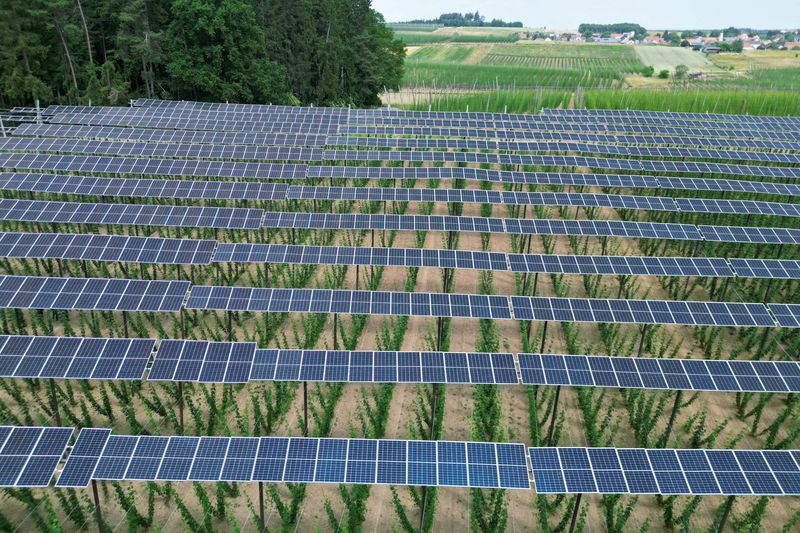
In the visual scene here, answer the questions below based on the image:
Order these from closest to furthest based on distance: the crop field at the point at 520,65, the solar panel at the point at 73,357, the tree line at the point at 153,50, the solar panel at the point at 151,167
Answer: the solar panel at the point at 73,357
the solar panel at the point at 151,167
the tree line at the point at 153,50
the crop field at the point at 520,65

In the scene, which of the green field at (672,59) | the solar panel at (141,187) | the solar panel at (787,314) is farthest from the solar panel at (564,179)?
the green field at (672,59)

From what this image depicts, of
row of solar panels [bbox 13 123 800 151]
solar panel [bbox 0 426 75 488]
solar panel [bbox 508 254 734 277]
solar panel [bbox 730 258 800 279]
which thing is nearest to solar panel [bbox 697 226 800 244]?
solar panel [bbox 730 258 800 279]

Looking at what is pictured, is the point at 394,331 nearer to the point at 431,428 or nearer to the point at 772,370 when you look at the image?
the point at 431,428

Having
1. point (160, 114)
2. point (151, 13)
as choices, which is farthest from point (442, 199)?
point (151, 13)

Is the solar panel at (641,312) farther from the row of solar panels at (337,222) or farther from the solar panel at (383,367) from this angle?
the row of solar panels at (337,222)

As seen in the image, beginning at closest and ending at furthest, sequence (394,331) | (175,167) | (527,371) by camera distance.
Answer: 1. (527,371)
2. (394,331)
3. (175,167)


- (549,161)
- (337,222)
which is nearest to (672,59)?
(549,161)
